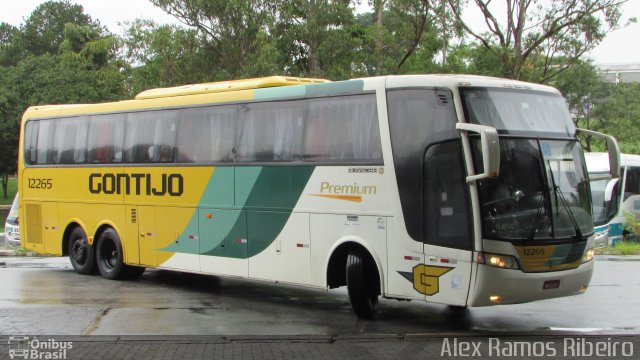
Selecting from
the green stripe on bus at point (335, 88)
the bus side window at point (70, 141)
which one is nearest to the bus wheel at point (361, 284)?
the green stripe on bus at point (335, 88)

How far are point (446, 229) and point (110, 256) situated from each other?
26.4 ft

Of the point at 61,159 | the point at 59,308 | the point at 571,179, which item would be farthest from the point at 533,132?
the point at 61,159

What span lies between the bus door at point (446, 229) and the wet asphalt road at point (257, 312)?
2.10 ft

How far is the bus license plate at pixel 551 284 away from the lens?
892 cm

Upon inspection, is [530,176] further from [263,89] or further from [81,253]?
[81,253]

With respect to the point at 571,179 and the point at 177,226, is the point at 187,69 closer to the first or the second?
the point at 177,226

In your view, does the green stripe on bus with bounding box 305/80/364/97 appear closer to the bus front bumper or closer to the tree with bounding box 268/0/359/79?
the bus front bumper

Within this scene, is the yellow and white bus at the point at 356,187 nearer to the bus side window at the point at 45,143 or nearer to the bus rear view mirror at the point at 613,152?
the bus rear view mirror at the point at 613,152

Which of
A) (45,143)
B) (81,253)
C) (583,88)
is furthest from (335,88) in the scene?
(583,88)

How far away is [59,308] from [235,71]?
18405mm

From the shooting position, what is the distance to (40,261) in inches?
764

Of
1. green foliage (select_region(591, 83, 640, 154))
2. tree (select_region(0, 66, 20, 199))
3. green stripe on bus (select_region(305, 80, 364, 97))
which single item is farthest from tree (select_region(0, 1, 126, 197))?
green stripe on bus (select_region(305, 80, 364, 97))

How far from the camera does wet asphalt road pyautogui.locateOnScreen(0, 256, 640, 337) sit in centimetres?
952

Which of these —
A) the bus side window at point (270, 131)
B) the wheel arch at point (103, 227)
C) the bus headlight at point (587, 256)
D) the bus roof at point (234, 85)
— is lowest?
the bus headlight at point (587, 256)
